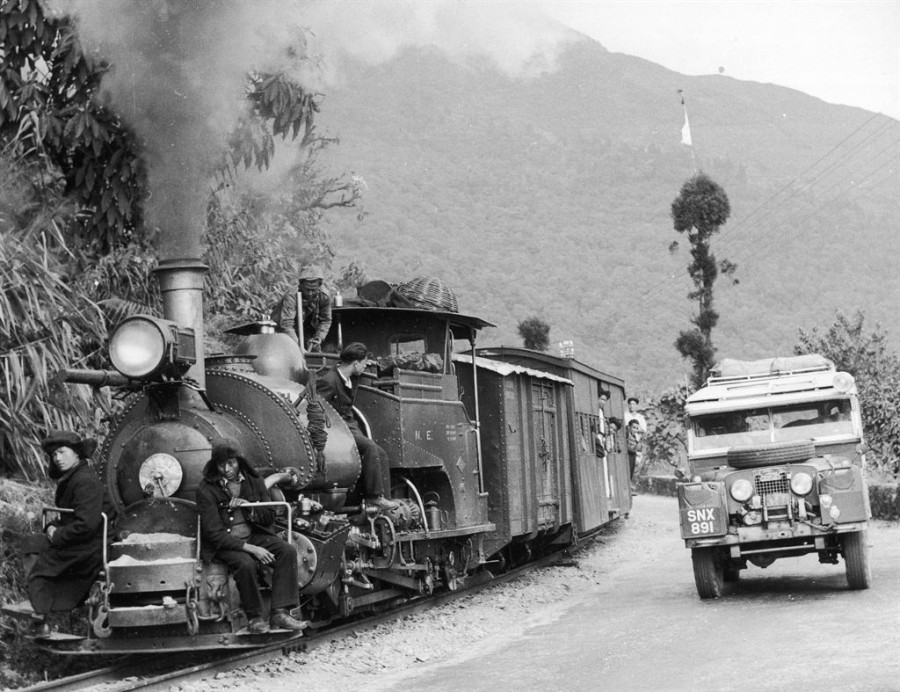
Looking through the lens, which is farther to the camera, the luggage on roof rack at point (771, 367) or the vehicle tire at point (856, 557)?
the luggage on roof rack at point (771, 367)

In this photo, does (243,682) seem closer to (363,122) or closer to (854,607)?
(854,607)

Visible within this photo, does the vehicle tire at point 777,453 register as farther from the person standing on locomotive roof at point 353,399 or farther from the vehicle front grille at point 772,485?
the person standing on locomotive roof at point 353,399

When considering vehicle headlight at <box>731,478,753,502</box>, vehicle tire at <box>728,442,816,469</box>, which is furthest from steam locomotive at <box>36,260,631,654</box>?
vehicle tire at <box>728,442,816,469</box>

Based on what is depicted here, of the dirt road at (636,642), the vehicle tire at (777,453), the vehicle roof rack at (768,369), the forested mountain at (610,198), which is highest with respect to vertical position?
the forested mountain at (610,198)

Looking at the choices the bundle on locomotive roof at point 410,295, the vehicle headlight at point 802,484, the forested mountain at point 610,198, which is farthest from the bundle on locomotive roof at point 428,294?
the forested mountain at point 610,198

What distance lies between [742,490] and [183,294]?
527 centimetres

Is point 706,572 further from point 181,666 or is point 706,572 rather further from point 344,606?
point 181,666

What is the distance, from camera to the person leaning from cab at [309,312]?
33.7ft

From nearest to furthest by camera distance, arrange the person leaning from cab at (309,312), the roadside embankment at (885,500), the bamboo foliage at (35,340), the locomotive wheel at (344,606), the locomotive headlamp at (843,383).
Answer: the locomotive wheel at (344,606) < the person leaning from cab at (309,312) < the bamboo foliage at (35,340) < the locomotive headlamp at (843,383) < the roadside embankment at (885,500)

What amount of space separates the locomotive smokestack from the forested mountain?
100 ft

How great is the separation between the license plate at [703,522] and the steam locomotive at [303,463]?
197 centimetres

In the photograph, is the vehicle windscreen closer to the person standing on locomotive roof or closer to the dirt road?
the dirt road

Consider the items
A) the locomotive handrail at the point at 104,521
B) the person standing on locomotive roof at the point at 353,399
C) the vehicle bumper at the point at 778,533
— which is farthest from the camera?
the vehicle bumper at the point at 778,533

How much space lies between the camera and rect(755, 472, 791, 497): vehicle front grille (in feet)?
36.7
